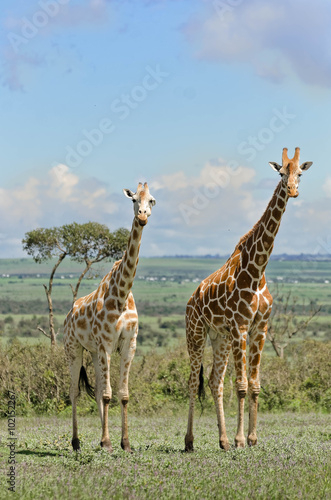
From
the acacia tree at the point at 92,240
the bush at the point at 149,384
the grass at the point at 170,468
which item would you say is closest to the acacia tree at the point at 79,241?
the acacia tree at the point at 92,240

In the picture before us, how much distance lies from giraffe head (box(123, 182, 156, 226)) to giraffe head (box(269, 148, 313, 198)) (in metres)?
2.18

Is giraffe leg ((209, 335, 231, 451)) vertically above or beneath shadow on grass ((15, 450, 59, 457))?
above

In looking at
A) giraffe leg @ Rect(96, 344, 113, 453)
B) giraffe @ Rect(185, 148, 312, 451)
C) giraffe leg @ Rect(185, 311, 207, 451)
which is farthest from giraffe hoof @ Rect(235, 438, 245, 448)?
giraffe leg @ Rect(96, 344, 113, 453)

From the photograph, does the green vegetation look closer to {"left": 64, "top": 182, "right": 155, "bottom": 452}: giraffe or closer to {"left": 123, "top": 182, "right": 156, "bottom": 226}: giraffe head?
{"left": 64, "top": 182, "right": 155, "bottom": 452}: giraffe

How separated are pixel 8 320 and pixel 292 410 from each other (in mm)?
61709

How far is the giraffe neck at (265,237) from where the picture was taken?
1241 cm

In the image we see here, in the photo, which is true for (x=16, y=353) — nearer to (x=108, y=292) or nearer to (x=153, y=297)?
(x=108, y=292)

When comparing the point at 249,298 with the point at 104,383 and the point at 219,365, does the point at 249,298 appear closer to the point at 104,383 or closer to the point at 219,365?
the point at 219,365

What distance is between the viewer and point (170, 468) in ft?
33.8

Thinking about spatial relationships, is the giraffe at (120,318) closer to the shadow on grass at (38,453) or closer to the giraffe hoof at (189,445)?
the shadow on grass at (38,453)

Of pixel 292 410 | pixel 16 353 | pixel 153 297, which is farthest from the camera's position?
pixel 153 297

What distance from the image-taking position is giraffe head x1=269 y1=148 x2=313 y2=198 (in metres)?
11.9

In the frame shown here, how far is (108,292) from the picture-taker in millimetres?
13031

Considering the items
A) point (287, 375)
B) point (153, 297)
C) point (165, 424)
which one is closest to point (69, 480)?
A: point (165, 424)
